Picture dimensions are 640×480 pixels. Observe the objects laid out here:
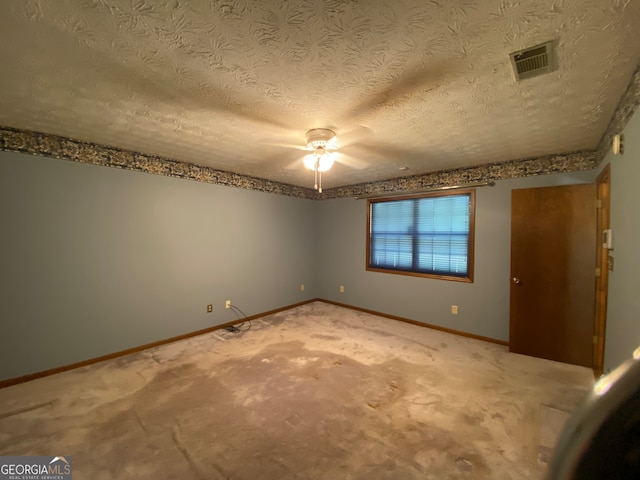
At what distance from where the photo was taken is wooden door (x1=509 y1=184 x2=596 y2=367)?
8.94 feet

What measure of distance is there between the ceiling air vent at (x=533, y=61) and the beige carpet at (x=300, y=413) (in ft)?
7.51

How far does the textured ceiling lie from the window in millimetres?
1267

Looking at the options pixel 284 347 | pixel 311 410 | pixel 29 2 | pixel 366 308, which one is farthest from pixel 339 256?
pixel 29 2

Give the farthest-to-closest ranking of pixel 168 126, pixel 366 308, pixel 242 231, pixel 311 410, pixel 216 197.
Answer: pixel 366 308, pixel 242 231, pixel 216 197, pixel 168 126, pixel 311 410

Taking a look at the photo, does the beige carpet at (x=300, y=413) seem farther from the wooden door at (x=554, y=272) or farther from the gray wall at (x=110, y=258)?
the gray wall at (x=110, y=258)

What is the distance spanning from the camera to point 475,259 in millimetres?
3506

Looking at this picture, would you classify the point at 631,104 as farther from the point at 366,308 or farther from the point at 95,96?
the point at 366,308

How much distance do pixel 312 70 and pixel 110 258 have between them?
2.85 meters

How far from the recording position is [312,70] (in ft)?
5.08

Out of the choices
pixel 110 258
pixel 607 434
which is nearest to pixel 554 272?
pixel 607 434

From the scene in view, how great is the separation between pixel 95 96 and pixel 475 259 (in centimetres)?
412

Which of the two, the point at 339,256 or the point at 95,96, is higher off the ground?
the point at 95,96

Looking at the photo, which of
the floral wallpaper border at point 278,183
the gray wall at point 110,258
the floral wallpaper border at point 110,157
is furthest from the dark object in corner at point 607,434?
the floral wallpaper border at point 110,157

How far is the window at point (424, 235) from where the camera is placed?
3.64 m
